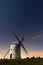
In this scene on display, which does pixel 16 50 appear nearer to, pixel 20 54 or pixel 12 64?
pixel 20 54

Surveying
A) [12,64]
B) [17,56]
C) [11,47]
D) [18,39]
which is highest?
[18,39]

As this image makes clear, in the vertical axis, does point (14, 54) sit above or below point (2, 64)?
above

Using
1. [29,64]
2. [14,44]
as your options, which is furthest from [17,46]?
[29,64]

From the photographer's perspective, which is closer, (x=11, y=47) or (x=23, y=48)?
(x=11, y=47)

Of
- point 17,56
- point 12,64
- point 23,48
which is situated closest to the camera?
point 12,64

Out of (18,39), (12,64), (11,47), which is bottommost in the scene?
(12,64)

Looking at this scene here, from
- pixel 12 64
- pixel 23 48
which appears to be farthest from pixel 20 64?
pixel 23 48

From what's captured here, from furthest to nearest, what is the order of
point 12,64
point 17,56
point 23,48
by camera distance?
point 23,48 → point 17,56 → point 12,64

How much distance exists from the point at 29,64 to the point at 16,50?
37.4 meters

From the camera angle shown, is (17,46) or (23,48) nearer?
(17,46)

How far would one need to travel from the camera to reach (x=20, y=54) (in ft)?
296

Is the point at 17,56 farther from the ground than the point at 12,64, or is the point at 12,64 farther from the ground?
the point at 17,56

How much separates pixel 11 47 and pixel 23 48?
11.6m

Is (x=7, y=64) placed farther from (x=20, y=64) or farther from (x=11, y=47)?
(x=11, y=47)
